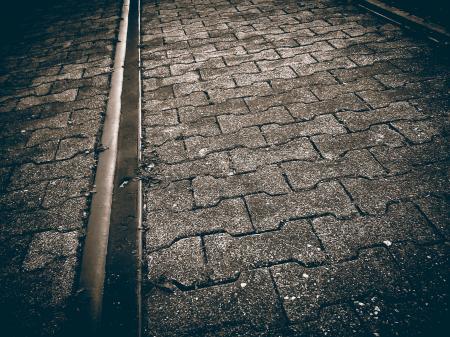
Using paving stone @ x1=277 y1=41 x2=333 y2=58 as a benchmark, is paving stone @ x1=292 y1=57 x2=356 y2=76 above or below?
below

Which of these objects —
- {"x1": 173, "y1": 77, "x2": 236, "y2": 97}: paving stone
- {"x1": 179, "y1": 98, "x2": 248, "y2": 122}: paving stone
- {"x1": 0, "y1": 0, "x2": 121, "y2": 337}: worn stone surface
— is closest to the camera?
{"x1": 0, "y1": 0, "x2": 121, "y2": 337}: worn stone surface

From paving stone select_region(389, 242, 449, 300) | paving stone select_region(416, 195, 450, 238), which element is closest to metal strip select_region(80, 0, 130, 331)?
paving stone select_region(389, 242, 449, 300)

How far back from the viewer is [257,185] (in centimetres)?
221

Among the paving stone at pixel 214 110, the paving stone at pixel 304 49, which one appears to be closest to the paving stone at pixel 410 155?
the paving stone at pixel 214 110

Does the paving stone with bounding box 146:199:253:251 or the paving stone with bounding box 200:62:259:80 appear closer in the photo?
the paving stone with bounding box 146:199:253:251

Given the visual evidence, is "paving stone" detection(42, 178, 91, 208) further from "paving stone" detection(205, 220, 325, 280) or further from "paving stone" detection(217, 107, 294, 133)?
"paving stone" detection(217, 107, 294, 133)

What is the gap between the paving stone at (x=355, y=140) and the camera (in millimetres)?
2432

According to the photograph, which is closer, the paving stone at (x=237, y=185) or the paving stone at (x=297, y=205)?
the paving stone at (x=297, y=205)

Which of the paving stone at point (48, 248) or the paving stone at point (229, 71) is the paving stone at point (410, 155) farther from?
the paving stone at point (48, 248)

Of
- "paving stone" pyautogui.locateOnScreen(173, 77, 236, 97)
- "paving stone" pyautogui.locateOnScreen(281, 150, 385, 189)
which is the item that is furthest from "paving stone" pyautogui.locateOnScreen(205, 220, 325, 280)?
"paving stone" pyautogui.locateOnScreen(173, 77, 236, 97)

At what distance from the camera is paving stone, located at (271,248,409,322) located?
1.53 meters

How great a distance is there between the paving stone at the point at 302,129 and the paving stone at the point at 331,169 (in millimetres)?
321

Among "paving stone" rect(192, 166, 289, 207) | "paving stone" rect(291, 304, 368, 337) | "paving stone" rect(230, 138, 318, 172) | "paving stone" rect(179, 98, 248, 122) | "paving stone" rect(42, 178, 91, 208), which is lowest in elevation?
"paving stone" rect(291, 304, 368, 337)

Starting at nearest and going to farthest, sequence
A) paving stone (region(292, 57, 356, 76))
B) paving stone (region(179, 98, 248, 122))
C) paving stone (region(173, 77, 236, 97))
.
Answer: paving stone (region(179, 98, 248, 122)) → paving stone (region(173, 77, 236, 97)) → paving stone (region(292, 57, 356, 76))
